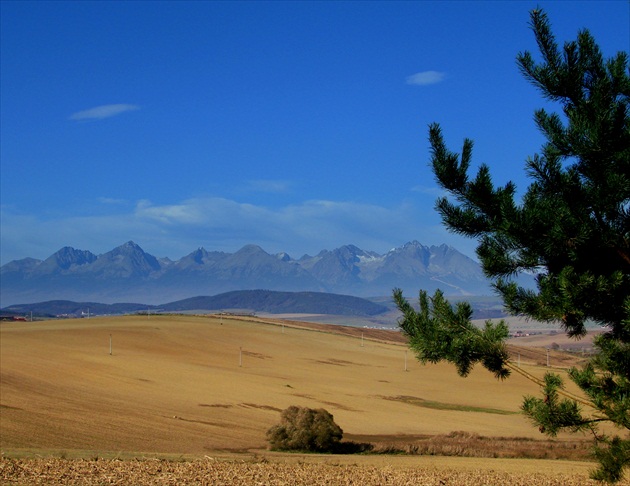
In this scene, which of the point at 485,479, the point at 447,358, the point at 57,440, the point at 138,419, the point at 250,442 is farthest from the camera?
the point at 138,419

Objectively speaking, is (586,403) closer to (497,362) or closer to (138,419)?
(497,362)

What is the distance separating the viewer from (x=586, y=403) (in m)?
10.6

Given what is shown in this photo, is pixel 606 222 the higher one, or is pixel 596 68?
pixel 596 68

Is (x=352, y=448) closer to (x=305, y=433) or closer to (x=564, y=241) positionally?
(x=305, y=433)

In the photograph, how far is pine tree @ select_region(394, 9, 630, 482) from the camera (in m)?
10.2

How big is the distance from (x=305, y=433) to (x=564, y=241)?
17404 mm

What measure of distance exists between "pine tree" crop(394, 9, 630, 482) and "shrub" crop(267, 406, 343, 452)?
15.3 meters

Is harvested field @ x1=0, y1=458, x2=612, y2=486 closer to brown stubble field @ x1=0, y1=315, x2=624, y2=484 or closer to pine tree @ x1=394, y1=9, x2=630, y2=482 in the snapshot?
brown stubble field @ x1=0, y1=315, x2=624, y2=484

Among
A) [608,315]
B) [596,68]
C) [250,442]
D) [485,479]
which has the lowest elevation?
[250,442]

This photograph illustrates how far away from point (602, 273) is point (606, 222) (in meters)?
0.69

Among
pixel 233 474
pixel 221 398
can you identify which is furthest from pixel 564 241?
pixel 221 398

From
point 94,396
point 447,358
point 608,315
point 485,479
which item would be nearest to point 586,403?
point 608,315

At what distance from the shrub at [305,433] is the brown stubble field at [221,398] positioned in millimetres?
998

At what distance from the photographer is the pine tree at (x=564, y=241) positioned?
10.2 m
